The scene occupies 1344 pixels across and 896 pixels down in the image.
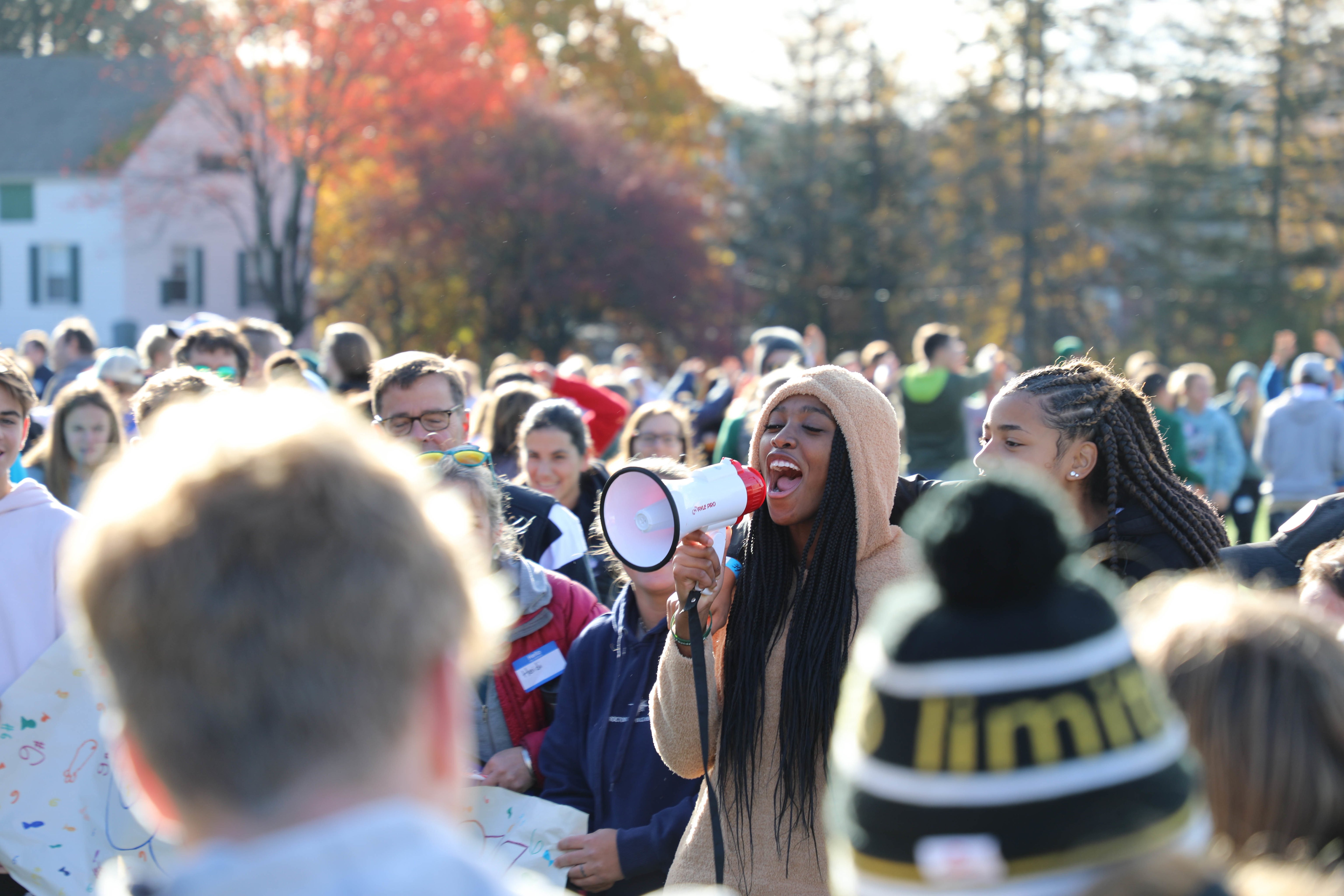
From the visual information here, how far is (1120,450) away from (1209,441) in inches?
325

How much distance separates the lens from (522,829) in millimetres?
3363

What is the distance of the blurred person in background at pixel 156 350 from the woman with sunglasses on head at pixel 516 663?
15.5ft

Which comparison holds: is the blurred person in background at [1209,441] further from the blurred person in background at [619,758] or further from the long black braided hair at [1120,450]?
the blurred person in background at [619,758]

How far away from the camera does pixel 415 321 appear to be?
31359 mm

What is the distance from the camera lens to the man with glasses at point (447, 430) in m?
4.56

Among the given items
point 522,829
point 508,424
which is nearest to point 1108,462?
point 522,829

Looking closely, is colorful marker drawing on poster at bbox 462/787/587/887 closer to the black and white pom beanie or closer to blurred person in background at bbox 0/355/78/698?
blurred person in background at bbox 0/355/78/698

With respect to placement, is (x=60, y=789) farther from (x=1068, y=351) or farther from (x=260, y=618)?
(x=1068, y=351)

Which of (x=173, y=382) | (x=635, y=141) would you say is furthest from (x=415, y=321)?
(x=173, y=382)

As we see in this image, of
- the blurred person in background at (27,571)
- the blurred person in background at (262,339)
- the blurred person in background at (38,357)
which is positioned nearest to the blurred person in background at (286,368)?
the blurred person in background at (262,339)

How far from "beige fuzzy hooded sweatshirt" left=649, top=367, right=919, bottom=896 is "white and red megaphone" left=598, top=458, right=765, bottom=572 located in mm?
219

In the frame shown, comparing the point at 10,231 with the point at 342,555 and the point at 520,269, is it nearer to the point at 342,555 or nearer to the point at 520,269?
the point at 520,269

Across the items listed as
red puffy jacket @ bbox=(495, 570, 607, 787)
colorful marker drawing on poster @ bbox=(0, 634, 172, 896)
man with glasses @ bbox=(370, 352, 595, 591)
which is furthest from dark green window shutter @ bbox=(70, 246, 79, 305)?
red puffy jacket @ bbox=(495, 570, 607, 787)

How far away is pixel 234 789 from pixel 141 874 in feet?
8.01
